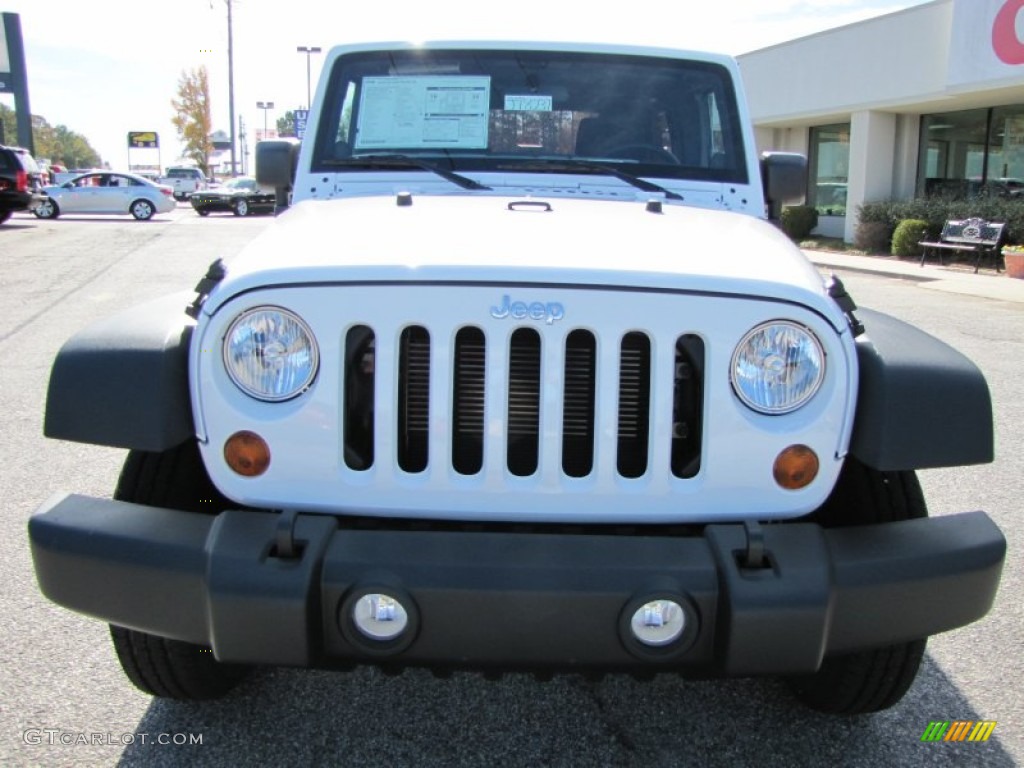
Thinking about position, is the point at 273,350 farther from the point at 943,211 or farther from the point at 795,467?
the point at 943,211

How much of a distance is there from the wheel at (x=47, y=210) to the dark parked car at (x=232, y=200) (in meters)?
5.16

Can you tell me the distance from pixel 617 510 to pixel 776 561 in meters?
0.36

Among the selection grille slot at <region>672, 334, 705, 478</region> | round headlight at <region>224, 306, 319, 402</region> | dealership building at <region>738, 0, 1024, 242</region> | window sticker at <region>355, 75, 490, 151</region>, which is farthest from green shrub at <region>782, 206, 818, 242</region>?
round headlight at <region>224, 306, 319, 402</region>

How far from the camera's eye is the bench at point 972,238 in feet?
53.8

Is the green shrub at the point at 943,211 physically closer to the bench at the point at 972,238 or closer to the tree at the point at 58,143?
the bench at the point at 972,238

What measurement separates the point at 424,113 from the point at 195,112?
67289mm

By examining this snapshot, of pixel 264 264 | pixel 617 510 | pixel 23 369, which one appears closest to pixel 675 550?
pixel 617 510

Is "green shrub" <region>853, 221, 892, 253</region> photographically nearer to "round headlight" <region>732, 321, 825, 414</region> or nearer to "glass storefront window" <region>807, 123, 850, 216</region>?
"glass storefront window" <region>807, 123, 850, 216</region>

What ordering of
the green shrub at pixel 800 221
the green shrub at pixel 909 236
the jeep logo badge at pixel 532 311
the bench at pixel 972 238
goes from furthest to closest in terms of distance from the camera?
the green shrub at pixel 800 221
the green shrub at pixel 909 236
the bench at pixel 972 238
the jeep logo badge at pixel 532 311

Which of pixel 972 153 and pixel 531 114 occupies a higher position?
pixel 972 153

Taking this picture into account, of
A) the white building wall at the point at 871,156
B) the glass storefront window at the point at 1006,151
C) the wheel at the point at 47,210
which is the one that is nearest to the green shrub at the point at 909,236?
the glass storefront window at the point at 1006,151

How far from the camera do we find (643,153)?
3.60 m

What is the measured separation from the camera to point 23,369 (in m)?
7.35

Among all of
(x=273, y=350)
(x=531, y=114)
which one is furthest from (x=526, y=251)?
(x=531, y=114)
